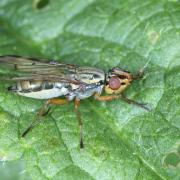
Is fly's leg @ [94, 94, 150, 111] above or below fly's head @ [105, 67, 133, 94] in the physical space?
below

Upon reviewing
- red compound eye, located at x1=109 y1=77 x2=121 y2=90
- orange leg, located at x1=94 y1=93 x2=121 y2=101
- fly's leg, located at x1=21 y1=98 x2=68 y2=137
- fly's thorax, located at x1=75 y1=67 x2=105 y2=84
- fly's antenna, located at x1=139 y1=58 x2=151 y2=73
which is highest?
fly's antenna, located at x1=139 y1=58 x2=151 y2=73

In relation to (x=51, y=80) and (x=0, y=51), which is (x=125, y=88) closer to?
(x=51, y=80)

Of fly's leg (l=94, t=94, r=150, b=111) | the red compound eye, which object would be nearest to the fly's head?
the red compound eye

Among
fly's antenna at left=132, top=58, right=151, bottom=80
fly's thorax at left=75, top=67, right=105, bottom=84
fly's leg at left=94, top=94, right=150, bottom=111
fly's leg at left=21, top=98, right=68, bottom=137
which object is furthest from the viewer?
fly's thorax at left=75, top=67, right=105, bottom=84

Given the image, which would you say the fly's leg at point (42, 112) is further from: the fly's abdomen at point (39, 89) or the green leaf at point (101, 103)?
the fly's abdomen at point (39, 89)

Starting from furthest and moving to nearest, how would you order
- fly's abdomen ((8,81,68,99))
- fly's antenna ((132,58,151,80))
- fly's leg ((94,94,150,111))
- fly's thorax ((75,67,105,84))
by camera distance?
fly's thorax ((75,67,105,84)) → fly's abdomen ((8,81,68,99)) → fly's antenna ((132,58,151,80)) → fly's leg ((94,94,150,111))

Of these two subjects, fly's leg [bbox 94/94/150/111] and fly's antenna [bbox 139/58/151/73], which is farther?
fly's antenna [bbox 139/58/151/73]

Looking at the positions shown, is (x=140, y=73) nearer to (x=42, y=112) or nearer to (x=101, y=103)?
(x=101, y=103)

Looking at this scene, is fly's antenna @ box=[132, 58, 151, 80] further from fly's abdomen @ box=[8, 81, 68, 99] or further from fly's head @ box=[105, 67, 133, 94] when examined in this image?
fly's abdomen @ box=[8, 81, 68, 99]

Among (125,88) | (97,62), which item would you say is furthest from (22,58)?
(125,88)
